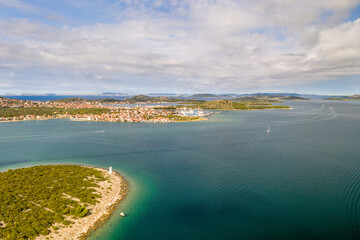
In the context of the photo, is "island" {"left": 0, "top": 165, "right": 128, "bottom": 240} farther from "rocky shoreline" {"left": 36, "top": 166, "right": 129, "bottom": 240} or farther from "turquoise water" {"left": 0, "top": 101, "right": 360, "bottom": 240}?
"turquoise water" {"left": 0, "top": 101, "right": 360, "bottom": 240}

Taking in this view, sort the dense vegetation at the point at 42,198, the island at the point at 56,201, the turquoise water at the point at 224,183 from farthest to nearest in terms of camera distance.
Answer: the turquoise water at the point at 224,183 < the dense vegetation at the point at 42,198 < the island at the point at 56,201

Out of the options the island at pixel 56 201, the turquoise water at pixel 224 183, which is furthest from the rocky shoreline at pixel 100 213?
the turquoise water at pixel 224 183

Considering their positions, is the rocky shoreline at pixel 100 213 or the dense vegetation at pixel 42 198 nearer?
the rocky shoreline at pixel 100 213

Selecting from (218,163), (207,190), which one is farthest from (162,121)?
(207,190)

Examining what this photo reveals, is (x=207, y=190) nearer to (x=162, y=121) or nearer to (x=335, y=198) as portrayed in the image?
(x=335, y=198)

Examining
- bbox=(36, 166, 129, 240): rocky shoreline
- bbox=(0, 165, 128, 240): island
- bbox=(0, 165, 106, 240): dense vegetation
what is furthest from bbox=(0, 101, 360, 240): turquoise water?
bbox=(0, 165, 106, 240): dense vegetation

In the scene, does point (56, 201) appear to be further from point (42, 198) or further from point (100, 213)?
point (100, 213)

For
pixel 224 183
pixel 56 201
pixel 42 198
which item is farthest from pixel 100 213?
pixel 224 183

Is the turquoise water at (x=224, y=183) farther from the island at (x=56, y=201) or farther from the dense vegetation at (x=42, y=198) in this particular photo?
the dense vegetation at (x=42, y=198)
